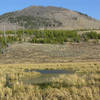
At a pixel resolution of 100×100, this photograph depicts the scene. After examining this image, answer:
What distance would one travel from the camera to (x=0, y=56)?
52.8 metres

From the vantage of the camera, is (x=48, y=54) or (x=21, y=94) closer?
(x=21, y=94)

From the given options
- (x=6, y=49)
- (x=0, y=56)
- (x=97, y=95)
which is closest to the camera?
(x=97, y=95)

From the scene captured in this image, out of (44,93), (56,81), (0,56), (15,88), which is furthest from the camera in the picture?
(0,56)

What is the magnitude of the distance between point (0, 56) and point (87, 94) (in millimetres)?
43894

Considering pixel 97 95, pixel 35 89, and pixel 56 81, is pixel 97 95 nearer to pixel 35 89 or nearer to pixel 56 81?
pixel 35 89

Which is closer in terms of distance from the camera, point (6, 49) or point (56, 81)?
point (56, 81)

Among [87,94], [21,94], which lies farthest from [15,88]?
[87,94]

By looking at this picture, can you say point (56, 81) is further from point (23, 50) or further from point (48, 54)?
point (23, 50)

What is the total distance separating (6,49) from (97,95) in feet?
166

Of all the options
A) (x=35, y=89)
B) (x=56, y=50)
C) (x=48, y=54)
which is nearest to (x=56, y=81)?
(x=35, y=89)

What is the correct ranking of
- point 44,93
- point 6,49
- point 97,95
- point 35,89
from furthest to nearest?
point 6,49, point 35,89, point 44,93, point 97,95

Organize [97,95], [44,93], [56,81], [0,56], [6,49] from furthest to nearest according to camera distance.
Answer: [6,49]
[0,56]
[56,81]
[44,93]
[97,95]

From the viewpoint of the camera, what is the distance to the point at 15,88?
45.4 feet

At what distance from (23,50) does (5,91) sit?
154ft
